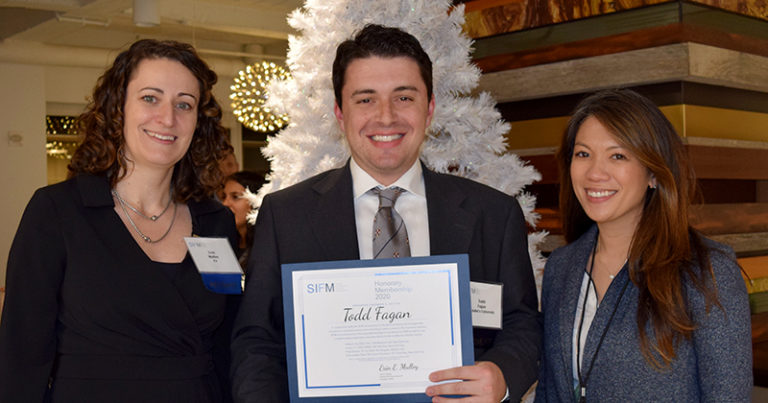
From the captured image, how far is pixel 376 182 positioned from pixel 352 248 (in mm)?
230

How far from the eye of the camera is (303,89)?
3.61 m

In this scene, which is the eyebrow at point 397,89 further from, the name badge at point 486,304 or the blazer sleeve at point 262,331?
the name badge at point 486,304

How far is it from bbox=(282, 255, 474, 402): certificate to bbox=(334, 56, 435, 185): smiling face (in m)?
0.44

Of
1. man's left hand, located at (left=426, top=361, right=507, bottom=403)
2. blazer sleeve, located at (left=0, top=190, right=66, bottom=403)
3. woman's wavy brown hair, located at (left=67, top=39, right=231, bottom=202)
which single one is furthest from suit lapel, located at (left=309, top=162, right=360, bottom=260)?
blazer sleeve, located at (left=0, top=190, right=66, bottom=403)

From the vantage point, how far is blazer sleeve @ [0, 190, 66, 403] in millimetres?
2084

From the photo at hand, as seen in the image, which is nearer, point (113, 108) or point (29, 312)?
point (29, 312)

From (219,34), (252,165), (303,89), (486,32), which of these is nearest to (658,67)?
(486,32)

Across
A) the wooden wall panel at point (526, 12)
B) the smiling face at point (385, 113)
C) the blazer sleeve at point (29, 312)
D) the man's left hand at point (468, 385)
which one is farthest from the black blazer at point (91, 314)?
the wooden wall panel at point (526, 12)

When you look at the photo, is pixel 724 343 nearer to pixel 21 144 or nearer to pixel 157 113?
pixel 157 113

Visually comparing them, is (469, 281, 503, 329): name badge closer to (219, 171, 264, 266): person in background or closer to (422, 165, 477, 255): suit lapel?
(422, 165, 477, 255): suit lapel

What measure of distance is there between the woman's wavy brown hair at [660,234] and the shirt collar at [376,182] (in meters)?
0.53

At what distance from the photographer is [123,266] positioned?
220 centimetres

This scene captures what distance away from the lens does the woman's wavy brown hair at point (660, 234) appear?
1.98 m

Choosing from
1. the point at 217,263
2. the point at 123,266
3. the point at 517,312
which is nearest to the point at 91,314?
the point at 123,266
